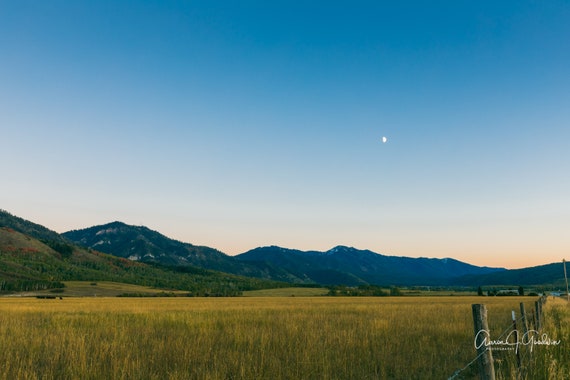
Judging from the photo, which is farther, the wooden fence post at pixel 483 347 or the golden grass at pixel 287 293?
the golden grass at pixel 287 293

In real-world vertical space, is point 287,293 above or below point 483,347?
below

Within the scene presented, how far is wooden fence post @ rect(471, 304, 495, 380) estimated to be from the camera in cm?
555

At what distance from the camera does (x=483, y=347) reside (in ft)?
18.7

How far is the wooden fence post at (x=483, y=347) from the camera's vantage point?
5.55 meters

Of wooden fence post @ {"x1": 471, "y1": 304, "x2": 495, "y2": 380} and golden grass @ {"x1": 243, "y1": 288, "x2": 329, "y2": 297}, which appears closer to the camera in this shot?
wooden fence post @ {"x1": 471, "y1": 304, "x2": 495, "y2": 380}

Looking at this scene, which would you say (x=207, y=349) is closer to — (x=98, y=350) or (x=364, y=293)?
(x=98, y=350)

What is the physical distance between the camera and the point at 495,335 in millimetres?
16094

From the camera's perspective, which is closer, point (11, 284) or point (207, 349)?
point (207, 349)

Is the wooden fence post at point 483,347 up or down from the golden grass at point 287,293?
up

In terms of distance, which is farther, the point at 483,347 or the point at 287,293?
the point at 287,293

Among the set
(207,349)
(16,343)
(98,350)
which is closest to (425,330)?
(207,349)

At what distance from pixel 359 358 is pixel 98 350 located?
768 cm

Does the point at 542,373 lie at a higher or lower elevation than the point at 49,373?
higher

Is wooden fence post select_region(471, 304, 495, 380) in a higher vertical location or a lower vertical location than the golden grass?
higher
